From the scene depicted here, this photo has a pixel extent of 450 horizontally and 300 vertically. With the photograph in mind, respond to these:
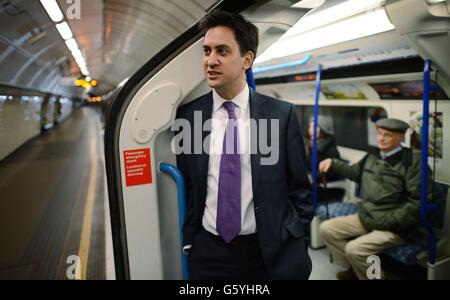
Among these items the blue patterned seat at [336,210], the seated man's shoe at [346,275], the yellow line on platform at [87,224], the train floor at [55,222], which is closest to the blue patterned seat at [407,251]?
the seated man's shoe at [346,275]

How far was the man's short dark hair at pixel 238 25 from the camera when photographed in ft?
5.06

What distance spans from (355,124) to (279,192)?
4.06 metres

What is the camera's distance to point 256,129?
5.43ft

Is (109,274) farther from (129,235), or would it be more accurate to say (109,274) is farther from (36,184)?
(36,184)

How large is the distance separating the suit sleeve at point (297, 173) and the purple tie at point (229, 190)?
31 cm

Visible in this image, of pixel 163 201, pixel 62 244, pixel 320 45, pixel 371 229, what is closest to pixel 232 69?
pixel 163 201

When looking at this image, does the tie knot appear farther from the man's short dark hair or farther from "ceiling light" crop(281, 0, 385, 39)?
"ceiling light" crop(281, 0, 385, 39)

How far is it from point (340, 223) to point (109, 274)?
285 cm

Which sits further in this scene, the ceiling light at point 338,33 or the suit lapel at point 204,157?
the ceiling light at point 338,33

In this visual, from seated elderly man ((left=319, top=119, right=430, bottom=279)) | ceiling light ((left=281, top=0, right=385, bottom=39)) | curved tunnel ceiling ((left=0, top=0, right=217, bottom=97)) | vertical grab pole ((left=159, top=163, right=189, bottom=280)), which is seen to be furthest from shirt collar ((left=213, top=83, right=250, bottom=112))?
seated elderly man ((left=319, top=119, right=430, bottom=279))

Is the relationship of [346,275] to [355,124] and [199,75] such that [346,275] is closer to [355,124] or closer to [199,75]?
[355,124]

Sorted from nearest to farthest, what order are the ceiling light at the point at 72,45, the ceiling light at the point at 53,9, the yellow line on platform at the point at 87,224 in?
the ceiling light at the point at 53,9, the ceiling light at the point at 72,45, the yellow line on platform at the point at 87,224

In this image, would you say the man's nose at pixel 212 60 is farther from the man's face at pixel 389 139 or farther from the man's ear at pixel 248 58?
the man's face at pixel 389 139

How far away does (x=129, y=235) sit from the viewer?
1.89 m
